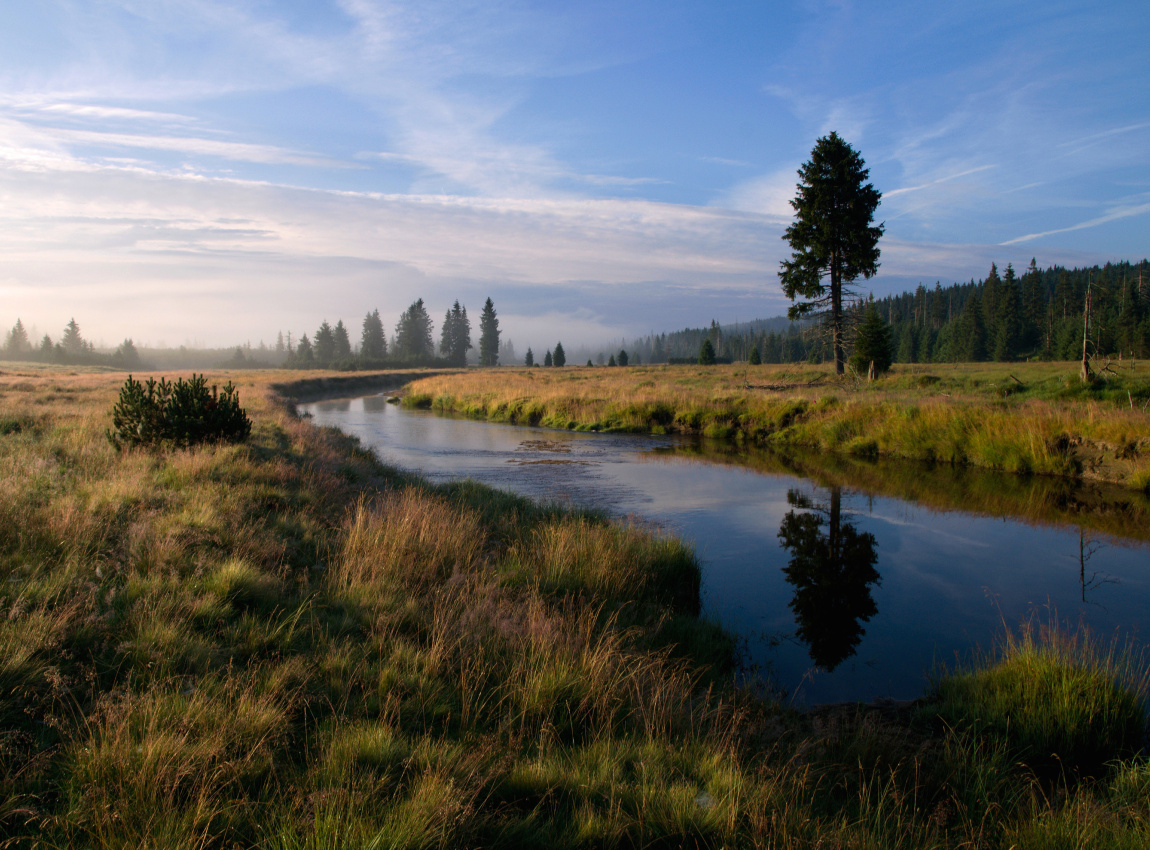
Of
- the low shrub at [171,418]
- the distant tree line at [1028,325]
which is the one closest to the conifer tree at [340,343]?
the distant tree line at [1028,325]

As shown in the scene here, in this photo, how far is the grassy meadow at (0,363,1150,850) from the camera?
111 inches

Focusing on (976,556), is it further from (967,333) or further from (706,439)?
(967,333)

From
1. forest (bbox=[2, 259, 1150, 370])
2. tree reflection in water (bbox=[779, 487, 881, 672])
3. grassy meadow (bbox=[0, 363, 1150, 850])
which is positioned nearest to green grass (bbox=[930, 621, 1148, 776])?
grassy meadow (bbox=[0, 363, 1150, 850])

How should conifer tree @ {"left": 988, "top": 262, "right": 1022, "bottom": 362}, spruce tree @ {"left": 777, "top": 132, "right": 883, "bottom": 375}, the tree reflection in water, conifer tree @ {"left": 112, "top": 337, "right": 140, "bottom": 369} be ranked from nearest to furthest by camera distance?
the tree reflection in water, spruce tree @ {"left": 777, "top": 132, "right": 883, "bottom": 375}, conifer tree @ {"left": 988, "top": 262, "right": 1022, "bottom": 362}, conifer tree @ {"left": 112, "top": 337, "right": 140, "bottom": 369}

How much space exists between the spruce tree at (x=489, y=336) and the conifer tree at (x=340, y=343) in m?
27.1

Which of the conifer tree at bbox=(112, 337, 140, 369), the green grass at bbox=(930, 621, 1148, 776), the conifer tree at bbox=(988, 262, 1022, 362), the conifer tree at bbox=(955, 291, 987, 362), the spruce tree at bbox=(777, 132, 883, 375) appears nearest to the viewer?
the green grass at bbox=(930, 621, 1148, 776)

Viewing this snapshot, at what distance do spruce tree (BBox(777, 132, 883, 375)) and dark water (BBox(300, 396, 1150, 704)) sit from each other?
2198cm

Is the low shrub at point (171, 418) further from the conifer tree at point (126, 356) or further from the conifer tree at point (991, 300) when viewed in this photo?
the conifer tree at point (126, 356)

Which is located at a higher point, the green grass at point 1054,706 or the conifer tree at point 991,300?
the conifer tree at point 991,300

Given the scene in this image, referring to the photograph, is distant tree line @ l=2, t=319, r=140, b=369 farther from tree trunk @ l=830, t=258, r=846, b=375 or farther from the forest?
tree trunk @ l=830, t=258, r=846, b=375

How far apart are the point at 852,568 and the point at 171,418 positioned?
1132cm

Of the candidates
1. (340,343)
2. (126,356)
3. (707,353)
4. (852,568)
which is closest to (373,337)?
(340,343)

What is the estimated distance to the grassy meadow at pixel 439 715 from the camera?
9.21 feet

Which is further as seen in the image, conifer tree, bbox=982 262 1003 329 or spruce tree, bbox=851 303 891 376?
conifer tree, bbox=982 262 1003 329
